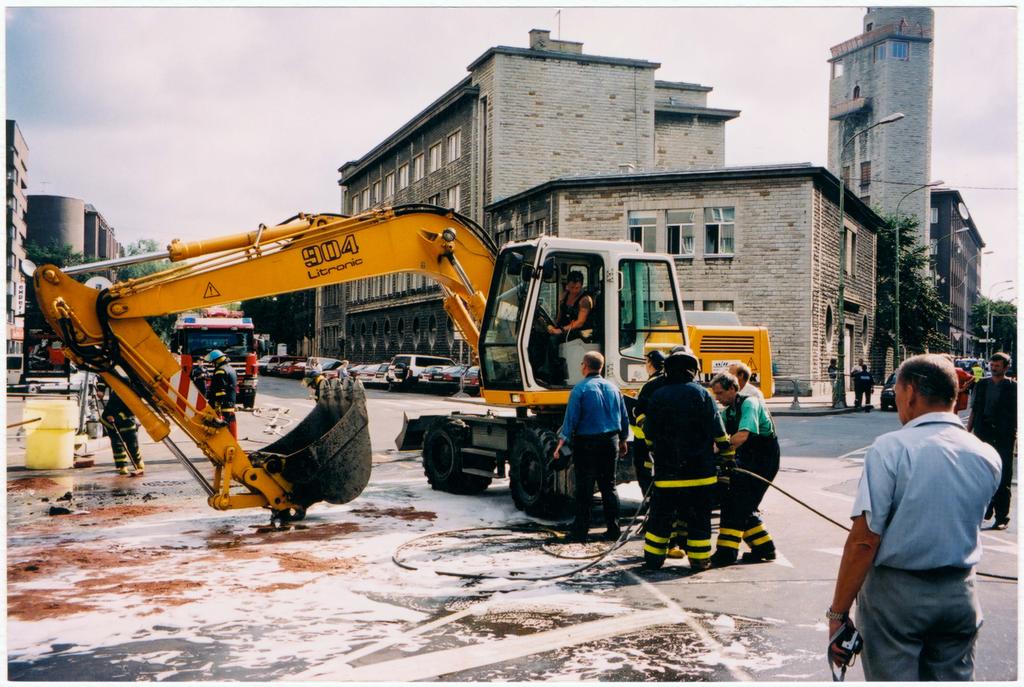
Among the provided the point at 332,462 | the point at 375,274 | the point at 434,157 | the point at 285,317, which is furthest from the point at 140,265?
the point at 285,317

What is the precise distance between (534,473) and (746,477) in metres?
2.71

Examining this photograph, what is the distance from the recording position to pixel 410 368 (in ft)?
124

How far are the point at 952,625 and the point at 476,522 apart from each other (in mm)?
6501

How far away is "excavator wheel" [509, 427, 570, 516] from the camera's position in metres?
9.41

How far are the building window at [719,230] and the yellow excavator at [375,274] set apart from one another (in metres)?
25.3

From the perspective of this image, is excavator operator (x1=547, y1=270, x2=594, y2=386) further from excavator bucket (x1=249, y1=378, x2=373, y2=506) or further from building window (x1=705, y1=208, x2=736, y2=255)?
building window (x1=705, y1=208, x2=736, y2=255)

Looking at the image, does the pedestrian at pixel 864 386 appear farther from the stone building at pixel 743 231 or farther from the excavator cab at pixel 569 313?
the excavator cab at pixel 569 313

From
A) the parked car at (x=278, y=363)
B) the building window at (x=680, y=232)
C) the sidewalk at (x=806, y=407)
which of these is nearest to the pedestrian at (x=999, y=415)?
the sidewalk at (x=806, y=407)

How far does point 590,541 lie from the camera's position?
8492mm

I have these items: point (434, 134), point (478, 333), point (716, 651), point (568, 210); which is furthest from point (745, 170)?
point (716, 651)

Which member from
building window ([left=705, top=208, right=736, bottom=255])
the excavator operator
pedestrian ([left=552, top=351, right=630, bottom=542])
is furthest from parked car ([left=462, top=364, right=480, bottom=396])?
pedestrian ([left=552, top=351, right=630, bottom=542])

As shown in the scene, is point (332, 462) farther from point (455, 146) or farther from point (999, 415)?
point (455, 146)

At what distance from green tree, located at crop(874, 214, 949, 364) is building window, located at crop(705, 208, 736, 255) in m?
10.9

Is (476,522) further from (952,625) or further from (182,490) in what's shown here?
(952,625)
